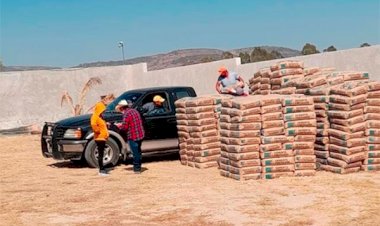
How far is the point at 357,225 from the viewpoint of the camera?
856cm

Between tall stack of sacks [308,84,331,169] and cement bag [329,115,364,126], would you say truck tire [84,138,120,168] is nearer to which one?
tall stack of sacks [308,84,331,169]

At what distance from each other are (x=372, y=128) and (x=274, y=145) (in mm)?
2014

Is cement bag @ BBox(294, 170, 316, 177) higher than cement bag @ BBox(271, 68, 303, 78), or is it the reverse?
cement bag @ BBox(271, 68, 303, 78)

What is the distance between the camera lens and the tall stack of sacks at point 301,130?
12539 mm

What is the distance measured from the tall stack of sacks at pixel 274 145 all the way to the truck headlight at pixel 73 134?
189 inches

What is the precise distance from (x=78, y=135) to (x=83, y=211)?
199 inches

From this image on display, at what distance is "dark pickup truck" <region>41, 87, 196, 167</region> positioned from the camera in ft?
49.7

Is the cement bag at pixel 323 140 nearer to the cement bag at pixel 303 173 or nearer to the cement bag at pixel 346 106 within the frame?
the cement bag at pixel 346 106

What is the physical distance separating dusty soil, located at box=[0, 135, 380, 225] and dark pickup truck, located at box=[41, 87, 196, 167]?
2.29 feet

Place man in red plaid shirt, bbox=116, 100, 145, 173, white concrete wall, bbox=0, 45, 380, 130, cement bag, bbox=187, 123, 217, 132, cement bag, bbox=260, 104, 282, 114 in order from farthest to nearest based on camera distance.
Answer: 1. white concrete wall, bbox=0, 45, 380, 130
2. cement bag, bbox=187, 123, 217, 132
3. man in red plaid shirt, bbox=116, 100, 145, 173
4. cement bag, bbox=260, 104, 282, 114

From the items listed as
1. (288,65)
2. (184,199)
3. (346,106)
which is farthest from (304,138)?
(184,199)

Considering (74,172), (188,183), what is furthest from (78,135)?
(188,183)

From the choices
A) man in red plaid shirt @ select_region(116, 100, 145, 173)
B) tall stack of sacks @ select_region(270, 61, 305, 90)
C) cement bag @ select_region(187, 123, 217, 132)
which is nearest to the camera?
man in red plaid shirt @ select_region(116, 100, 145, 173)

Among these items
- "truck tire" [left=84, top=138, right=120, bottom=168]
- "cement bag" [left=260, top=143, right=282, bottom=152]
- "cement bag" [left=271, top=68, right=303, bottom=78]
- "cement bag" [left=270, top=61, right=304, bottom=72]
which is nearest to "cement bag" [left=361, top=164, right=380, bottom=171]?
"cement bag" [left=260, top=143, right=282, bottom=152]
